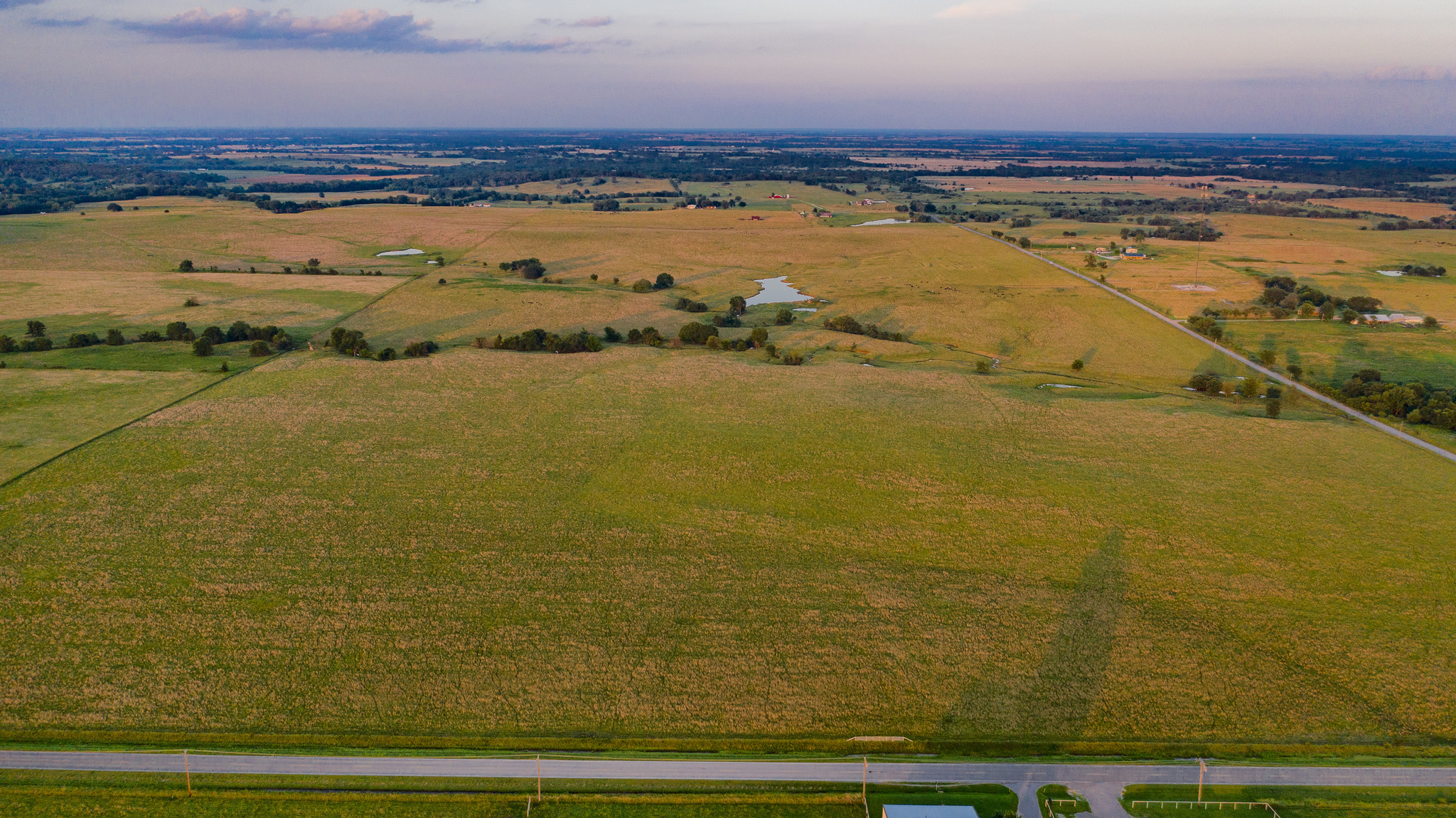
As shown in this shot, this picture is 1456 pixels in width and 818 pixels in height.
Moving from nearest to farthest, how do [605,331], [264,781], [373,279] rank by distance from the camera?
[264,781], [605,331], [373,279]

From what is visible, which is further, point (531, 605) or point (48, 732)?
point (531, 605)

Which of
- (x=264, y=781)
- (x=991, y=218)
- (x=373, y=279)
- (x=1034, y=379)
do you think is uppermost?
(x=991, y=218)

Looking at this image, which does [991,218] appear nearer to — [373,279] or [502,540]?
[373,279]

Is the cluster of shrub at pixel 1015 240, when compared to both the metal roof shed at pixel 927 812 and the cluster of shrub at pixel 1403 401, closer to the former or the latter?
the cluster of shrub at pixel 1403 401

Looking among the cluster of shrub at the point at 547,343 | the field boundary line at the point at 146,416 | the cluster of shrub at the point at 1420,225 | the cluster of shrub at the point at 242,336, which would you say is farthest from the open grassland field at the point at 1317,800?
the cluster of shrub at the point at 1420,225

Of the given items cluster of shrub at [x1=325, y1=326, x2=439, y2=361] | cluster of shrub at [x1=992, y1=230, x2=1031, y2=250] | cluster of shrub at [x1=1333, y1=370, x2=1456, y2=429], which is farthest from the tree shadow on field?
cluster of shrub at [x1=992, y1=230, x2=1031, y2=250]

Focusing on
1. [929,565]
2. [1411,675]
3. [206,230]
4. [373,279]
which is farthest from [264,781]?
[206,230]

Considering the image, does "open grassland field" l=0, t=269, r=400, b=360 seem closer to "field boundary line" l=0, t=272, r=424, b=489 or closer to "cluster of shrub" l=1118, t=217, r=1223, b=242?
"field boundary line" l=0, t=272, r=424, b=489
